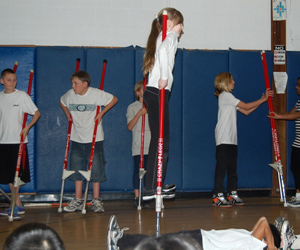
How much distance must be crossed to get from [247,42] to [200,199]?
2.51m

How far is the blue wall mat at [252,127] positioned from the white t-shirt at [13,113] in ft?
9.64

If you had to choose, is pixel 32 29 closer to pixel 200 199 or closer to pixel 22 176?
pixel 22 176

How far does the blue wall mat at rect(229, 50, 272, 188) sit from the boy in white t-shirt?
57 cm

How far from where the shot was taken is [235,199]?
5512 mm

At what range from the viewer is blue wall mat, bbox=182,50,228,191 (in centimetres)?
598

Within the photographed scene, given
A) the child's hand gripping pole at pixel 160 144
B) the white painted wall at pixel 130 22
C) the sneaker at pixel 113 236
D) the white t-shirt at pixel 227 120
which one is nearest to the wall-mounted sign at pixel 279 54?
the white painted wall at pixel 130 22

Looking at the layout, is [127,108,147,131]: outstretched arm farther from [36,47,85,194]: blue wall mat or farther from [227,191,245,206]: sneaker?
[227,191,245,206]: sneaker

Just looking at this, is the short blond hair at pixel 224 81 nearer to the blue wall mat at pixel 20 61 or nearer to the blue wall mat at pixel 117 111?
Result: the blue wall mat at pixel 117 111

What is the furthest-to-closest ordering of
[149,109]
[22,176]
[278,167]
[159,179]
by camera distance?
[278,167] < [22,176] < [149,109] < [159,179]

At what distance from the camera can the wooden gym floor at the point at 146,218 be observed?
3653mm

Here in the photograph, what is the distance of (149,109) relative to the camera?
11.5 ft

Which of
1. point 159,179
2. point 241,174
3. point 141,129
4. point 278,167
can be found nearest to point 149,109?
point 159,179

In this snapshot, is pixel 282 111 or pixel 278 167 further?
pixel 282 111

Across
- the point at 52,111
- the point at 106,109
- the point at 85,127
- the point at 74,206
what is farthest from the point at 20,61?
the point at 74,206
